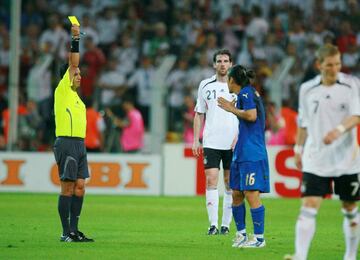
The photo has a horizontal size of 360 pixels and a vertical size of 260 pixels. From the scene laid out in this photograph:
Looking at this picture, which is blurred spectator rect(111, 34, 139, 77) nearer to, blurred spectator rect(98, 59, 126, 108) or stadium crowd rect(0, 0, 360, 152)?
stadium crowd rect(0, 0, 360, 152)

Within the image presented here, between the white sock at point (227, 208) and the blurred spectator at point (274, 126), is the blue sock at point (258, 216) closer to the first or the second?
the white sock at point (227, 208)

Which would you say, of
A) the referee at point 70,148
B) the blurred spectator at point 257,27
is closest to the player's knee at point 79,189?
the referee at point 70,148

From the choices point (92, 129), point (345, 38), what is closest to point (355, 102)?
point (92, 129)

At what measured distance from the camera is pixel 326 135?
9.53m

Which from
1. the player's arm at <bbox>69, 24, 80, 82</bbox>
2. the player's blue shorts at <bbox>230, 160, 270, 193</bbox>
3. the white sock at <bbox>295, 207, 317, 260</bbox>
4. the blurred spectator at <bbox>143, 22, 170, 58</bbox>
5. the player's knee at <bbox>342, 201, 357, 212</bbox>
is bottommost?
the white sock at <bbox>295, 207, 317, 260</bbox>

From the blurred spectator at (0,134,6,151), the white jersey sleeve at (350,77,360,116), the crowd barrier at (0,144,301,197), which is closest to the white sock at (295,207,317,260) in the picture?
the white jersey sleeve at (350,77,360,116)

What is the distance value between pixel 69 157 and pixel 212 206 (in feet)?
8.33

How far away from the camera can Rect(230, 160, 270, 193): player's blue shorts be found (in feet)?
38.6

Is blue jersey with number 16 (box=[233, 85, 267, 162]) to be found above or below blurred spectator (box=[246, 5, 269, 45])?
below

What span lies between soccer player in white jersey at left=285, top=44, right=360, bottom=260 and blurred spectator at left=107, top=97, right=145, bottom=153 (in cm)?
1350

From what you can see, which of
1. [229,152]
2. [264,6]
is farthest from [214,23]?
[229,152]

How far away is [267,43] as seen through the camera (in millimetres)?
25375

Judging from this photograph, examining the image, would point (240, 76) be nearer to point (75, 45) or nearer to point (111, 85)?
point (75, 45)

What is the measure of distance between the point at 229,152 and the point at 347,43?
11.5m
